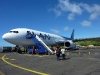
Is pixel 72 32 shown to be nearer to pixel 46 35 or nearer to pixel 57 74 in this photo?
pixel 46 35

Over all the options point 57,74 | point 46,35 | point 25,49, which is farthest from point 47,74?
point 46,35

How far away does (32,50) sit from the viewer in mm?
26859

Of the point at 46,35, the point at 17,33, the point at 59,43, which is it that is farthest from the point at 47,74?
the point at 59,43

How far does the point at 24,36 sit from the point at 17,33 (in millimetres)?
1470

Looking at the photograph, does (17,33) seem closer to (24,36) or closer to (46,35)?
(24,36)

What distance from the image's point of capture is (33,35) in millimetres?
28797

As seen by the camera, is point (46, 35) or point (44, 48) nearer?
point (44, 48)

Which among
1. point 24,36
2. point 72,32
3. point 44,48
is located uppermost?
point 72,32

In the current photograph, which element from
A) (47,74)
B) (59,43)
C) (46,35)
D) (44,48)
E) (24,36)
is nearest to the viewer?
(47,74)

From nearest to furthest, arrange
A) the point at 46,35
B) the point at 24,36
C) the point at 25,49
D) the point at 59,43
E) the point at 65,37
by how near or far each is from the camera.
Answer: the point at 24,36, the point at 25,49, the point at 46,35, the point at 59,43, the point at 65,37

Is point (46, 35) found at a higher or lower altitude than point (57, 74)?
higher

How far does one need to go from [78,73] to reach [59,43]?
1238 inches

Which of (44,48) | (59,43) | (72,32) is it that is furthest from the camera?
(72,32)

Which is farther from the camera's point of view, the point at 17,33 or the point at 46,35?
the point at 46,35
